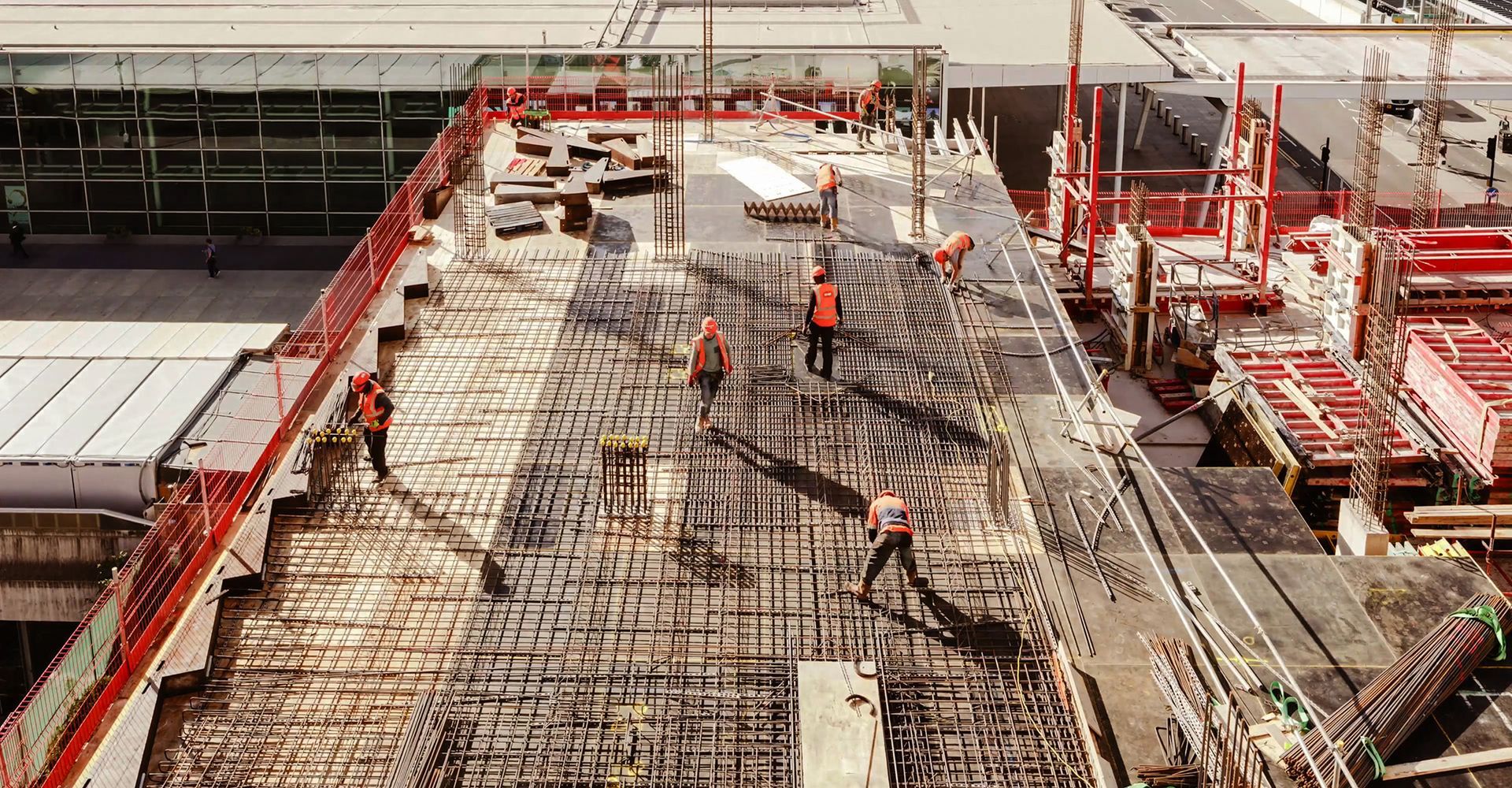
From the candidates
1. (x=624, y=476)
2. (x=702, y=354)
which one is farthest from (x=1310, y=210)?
(x=624, y=476)

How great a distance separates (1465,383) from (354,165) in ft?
107

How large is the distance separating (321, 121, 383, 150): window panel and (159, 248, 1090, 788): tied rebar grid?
20.1 metres

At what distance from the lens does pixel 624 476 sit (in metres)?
20.2

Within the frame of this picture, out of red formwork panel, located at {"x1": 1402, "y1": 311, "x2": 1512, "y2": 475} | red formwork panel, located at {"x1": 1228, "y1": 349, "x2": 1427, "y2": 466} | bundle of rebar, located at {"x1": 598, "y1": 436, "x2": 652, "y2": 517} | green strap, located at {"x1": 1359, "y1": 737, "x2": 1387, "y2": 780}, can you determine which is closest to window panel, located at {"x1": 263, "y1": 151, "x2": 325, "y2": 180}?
bundle of rebar, located at {"x1": 598, "y1": 436, "x2": 652, "y2": 517}

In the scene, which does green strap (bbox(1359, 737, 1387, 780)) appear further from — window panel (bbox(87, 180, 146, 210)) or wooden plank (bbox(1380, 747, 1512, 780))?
window panel (bbox(87, 180, 146, 210))

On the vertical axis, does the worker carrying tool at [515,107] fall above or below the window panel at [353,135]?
above

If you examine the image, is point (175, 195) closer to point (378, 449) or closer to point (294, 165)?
point (294, 165)

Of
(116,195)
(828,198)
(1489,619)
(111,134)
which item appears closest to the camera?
(1489,619)

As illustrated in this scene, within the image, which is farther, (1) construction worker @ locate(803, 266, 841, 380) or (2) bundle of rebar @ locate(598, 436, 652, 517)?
(1) construction worker @ locate(803, 266, 841, 380)

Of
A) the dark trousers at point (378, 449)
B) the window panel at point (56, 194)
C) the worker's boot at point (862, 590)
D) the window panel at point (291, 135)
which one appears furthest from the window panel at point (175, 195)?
the worker's boot at point (862, 590)

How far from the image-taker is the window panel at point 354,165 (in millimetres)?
45281

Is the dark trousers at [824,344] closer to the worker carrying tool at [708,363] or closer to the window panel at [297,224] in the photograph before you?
the worker carrying tool at [708,363]

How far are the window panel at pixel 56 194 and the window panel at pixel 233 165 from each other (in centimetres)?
417

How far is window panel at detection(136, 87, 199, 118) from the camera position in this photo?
44000 millimetres
